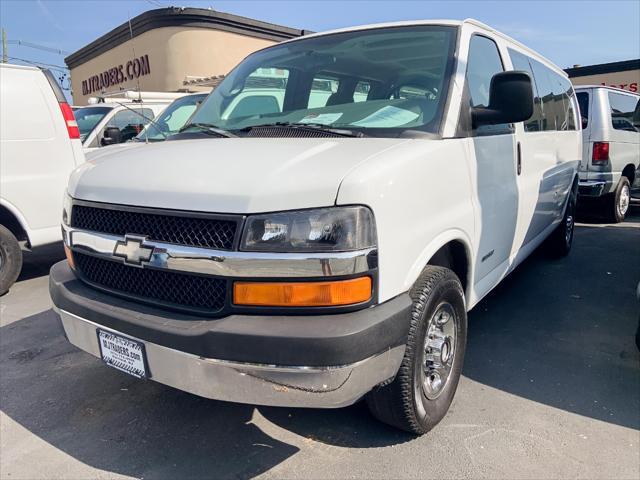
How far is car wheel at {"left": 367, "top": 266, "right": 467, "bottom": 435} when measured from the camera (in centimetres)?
231

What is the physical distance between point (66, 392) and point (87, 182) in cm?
143

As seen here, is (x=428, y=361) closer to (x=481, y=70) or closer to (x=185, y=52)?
(x=481, y=70)

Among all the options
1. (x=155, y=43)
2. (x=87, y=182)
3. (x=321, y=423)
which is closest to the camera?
(x=87, y=182)

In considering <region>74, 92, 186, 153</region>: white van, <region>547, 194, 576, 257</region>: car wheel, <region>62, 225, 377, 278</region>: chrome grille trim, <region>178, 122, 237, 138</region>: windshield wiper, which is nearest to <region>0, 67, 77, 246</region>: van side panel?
<region>74, 92, 186, 153</region>: white van

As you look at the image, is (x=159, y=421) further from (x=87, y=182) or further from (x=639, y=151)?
(x=639, y=151)

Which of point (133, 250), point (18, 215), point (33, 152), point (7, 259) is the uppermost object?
point (33, 152)

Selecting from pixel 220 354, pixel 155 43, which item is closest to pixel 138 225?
pixel 220 354

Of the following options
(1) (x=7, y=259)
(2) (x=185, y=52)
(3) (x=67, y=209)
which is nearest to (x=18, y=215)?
(1) (x=7, y=259)

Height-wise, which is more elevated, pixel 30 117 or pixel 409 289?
pixel 30 117

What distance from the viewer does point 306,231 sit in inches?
77.8

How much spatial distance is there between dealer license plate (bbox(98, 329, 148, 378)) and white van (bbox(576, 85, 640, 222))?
6969 mm

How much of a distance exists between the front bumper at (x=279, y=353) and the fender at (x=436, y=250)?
123 mm

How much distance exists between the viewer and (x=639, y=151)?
8633 mm

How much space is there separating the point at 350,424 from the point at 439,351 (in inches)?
24.8
